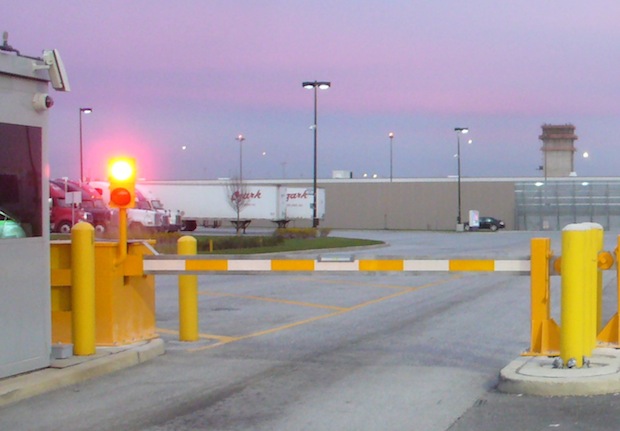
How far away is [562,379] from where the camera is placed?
768cm

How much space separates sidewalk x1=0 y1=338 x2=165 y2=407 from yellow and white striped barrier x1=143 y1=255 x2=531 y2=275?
93cm

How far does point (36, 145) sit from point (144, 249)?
201cm

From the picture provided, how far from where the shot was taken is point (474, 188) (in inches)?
3487

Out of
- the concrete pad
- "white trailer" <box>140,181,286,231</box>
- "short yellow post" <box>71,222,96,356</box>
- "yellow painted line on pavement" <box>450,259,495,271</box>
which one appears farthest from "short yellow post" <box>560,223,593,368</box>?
"white trailer" <box>140,181,286,231</box>

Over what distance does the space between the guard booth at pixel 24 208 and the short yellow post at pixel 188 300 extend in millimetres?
2437

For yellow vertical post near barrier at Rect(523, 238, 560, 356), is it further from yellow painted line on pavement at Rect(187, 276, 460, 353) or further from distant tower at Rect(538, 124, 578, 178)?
distant tower at Rect(538, 124, 578, 178)

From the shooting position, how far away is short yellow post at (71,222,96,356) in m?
9.38

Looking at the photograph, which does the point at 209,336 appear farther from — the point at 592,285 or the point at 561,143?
the point at 561,143

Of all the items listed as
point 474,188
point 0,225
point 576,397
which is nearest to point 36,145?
point 0,225

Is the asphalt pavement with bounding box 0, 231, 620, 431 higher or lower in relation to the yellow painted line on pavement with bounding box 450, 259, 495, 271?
lower

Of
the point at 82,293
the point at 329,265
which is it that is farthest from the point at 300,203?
the point at 329,265

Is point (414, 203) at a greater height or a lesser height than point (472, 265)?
lesser

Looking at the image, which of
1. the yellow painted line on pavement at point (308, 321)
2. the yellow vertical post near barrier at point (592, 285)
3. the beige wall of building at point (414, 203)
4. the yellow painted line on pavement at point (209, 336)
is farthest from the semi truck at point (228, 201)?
the yellow vertical post near barrier at point (592, 285)

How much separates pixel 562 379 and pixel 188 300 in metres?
5.00
